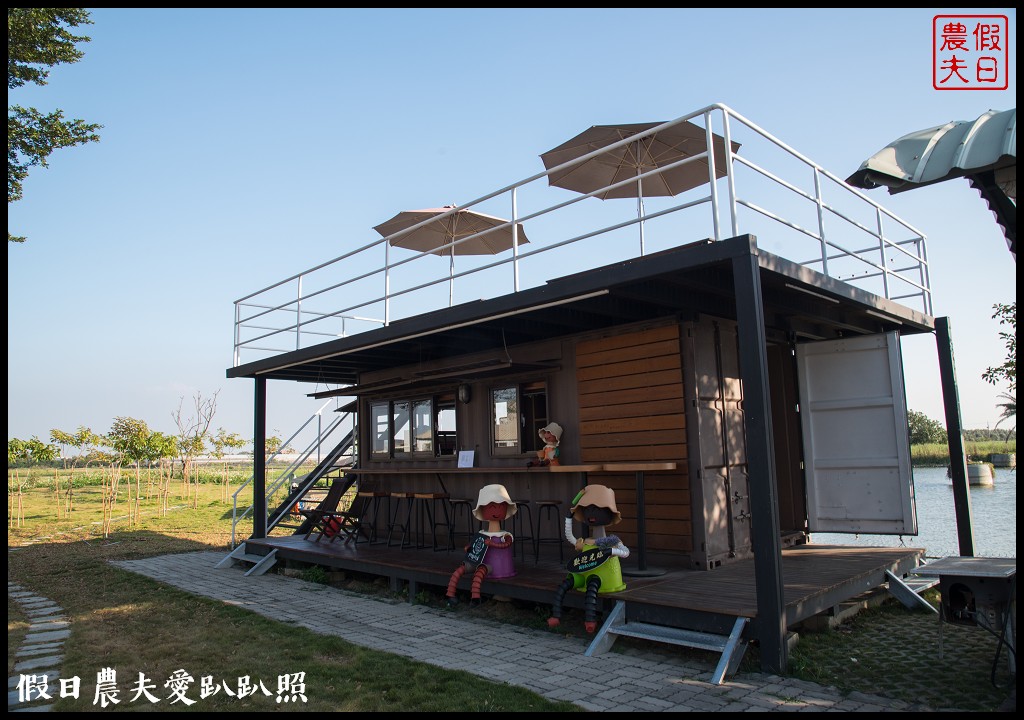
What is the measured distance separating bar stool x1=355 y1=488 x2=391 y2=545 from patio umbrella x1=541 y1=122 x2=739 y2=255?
5.42 meters

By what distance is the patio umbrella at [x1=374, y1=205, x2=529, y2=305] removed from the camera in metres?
10.9

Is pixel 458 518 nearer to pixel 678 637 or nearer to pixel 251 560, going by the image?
pixel 251 560

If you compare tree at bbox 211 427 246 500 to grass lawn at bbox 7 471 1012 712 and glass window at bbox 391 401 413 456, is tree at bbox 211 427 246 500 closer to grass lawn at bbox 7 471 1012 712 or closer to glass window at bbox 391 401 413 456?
glass window at bbox 391 401 413 456

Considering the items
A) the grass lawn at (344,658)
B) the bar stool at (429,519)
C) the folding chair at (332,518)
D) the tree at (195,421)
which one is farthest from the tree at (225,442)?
the grass lawn at (344,658)

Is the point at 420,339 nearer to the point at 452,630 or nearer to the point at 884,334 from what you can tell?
the point at 452,630

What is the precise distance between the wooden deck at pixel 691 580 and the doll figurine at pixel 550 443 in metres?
1.19

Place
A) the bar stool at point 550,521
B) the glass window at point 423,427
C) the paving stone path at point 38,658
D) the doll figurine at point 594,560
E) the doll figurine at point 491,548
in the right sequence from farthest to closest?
the glass window at point 423,427
the bar stool at point 550,521
the doll figurine at point 491,548
the doll figurine at point 594,560
the paving stone path at point 38,658

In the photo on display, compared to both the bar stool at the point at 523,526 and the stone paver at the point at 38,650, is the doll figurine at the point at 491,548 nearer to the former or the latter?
the bar stool at the point at 523,526

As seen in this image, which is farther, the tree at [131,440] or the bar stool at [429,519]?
the tree at [131,440]

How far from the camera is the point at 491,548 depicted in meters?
7.23

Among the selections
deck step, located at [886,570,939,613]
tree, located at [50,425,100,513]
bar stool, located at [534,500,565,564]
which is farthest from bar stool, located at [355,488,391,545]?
tree, located at [50,425,100,513]

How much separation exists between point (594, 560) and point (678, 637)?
1082 millimetres

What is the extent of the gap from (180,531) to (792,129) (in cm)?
1503

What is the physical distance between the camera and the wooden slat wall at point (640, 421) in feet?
24.9
